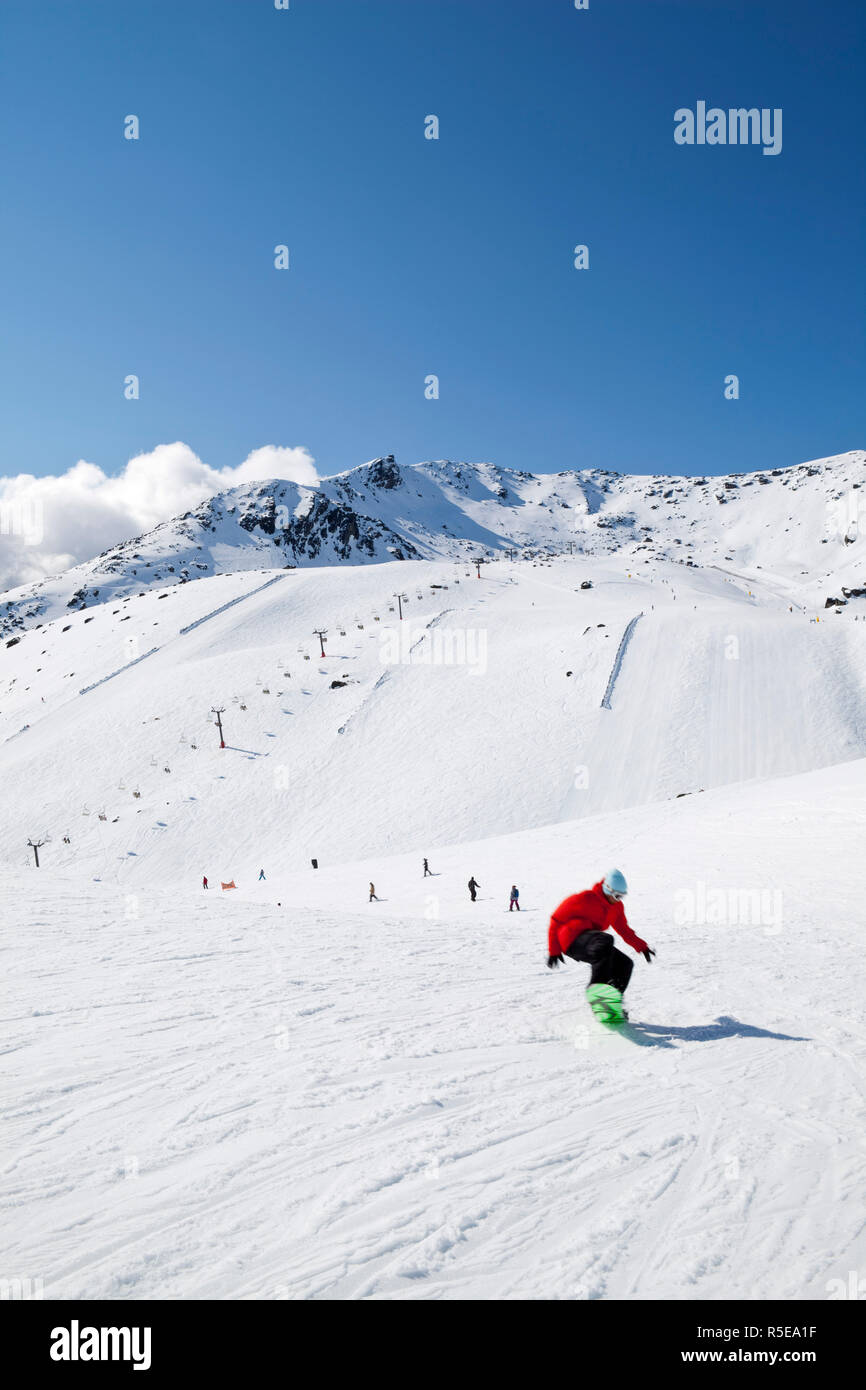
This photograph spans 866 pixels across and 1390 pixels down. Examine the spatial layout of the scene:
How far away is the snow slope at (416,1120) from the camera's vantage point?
10.5 feet

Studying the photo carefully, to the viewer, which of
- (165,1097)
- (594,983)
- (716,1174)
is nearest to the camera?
(716,1174)

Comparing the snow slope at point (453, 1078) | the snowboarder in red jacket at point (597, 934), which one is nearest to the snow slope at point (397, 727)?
the snow slope at point (453, 1078)

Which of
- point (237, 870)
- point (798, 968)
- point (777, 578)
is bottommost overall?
point (237, 870)

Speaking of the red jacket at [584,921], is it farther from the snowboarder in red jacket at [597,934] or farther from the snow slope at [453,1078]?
the snow slope at [453,1078]

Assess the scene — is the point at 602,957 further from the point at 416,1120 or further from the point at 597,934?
the point at 416,1120

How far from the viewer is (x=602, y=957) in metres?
5.88

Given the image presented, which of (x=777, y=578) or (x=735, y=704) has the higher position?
(x=777, y=578)

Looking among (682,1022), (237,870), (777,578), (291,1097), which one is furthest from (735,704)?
(777,578)

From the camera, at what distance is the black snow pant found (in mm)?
5852

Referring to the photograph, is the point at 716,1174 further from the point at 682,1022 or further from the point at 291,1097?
the point at 291,1097

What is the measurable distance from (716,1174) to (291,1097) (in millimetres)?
2981

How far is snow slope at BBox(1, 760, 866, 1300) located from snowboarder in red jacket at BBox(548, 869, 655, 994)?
25.1 inches

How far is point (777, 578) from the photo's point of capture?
13775 cm

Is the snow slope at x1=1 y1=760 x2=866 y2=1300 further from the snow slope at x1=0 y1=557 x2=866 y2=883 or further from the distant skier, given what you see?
the snow slope at x1=0 y1=557 x2=866 y2=883
